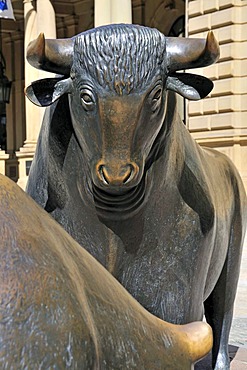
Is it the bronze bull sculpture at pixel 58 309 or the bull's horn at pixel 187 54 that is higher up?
the bull's horn at pixel 187 54

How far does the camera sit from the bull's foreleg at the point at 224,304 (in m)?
3.65

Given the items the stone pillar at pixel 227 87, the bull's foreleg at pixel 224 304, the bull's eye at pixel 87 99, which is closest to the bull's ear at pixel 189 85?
the bull's eye at pixel 87 99

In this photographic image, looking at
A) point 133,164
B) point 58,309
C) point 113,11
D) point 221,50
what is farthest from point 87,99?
point 113,11

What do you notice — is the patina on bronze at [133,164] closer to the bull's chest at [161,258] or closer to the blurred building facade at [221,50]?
the bull's chest at [161,258]

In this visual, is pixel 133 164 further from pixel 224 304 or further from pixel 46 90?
pixel 224 304

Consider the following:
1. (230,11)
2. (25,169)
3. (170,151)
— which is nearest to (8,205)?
(170,151)

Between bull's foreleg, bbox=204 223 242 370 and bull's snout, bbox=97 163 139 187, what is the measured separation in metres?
1.59

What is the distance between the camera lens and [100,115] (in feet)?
6.89

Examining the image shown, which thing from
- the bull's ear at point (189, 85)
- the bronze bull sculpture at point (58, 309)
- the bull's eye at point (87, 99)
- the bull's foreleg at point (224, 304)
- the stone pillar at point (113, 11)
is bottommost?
the bull's foreleg at point (224, 304)

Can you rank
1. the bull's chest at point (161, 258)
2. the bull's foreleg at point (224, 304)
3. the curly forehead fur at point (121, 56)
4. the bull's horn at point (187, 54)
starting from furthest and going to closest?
the bull's foreleg at point (224, 304)
the bull's chest at point (161, 258)
the bull's horn at point (187, 54)
the curly forehead fur at point (121, 56)

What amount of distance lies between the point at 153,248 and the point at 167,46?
72 cm

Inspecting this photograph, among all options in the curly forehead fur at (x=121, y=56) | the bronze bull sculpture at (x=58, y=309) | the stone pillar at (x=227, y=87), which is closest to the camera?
the bronze bull sculpture at (x=58, y=309)

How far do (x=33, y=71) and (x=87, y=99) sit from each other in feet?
66.5

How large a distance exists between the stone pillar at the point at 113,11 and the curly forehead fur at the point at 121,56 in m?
16.8
